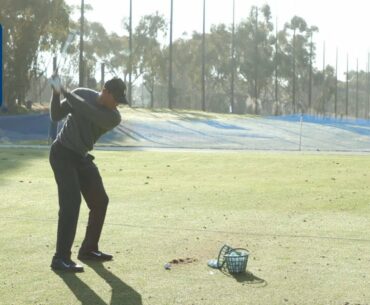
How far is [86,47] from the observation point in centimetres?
8312

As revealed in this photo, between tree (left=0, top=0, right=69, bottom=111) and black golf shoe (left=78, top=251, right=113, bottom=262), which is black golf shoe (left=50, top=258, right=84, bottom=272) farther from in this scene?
tree (left=0, top=0, right=69, bottom=111)

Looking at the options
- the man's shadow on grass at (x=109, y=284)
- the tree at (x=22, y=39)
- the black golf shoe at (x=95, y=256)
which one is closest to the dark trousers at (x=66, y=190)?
the man's shadow on grass at (x=109, y=284)

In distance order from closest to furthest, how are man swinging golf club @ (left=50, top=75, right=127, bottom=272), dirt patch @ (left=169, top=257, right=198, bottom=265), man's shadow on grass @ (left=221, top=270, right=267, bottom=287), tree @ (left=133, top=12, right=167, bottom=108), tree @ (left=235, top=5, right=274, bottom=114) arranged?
1. man's shadow on grass @ (left=221, top=270, right=267, bottom=287)
2. man swinging golf club @ (left=50, top=75, right=127, bottom=272)
3. dirt patch @ (left=169, top=257, right=198, bottom=265)
4. tree @ (left=133, top=12, right=167, bottom=108)
5. tree @ (left=235, top=5, right=274, bottom=114)

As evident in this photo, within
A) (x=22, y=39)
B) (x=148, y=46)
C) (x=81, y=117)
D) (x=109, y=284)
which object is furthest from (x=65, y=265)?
(x=148, y=46)

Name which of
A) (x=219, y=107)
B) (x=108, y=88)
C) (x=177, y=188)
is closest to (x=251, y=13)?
(x=219, y=107)

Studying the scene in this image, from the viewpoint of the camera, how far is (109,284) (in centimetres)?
615

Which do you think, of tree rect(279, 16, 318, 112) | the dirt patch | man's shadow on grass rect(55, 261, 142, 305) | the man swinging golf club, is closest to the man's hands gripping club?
the man swinging golf club

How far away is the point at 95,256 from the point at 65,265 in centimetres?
61

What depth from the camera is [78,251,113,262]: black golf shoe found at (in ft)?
23.2

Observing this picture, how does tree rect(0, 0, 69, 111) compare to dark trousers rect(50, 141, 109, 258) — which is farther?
tree rect(0, 0, 69, 111)

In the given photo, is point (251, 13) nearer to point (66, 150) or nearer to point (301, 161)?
point (301, 161)

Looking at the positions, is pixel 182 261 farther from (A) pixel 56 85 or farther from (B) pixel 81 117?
(A) pixel 56 85

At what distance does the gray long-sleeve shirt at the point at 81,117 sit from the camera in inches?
249

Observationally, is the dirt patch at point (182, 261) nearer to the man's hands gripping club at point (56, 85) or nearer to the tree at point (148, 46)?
the man's hands gripping club at point (56, 85)
